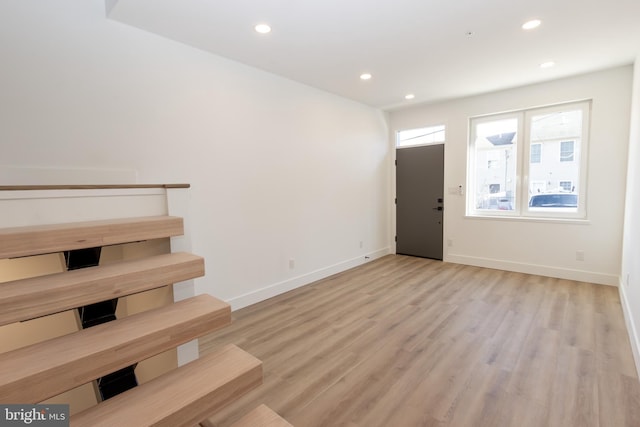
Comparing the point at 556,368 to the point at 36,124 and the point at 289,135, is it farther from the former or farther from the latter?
the point at 36,124

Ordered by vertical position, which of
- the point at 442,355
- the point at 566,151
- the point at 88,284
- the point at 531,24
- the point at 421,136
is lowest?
the point at 442,355

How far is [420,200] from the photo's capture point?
18.8 ft

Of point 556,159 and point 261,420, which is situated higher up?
point 556,159

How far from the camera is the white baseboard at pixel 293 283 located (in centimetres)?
355

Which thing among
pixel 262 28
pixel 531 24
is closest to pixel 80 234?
pixel 262 28

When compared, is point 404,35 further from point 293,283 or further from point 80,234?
point 293,283

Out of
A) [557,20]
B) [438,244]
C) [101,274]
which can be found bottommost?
[438,244]

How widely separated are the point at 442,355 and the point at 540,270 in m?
3.13

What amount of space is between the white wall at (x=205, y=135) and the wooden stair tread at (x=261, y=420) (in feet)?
6.08

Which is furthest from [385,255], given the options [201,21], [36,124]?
[36,124]

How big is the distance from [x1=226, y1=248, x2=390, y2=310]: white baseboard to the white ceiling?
2694mm

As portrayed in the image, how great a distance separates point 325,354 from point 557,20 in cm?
353

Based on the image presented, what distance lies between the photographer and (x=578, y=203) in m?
4.32

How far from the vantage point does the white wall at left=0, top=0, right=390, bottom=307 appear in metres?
2.24
